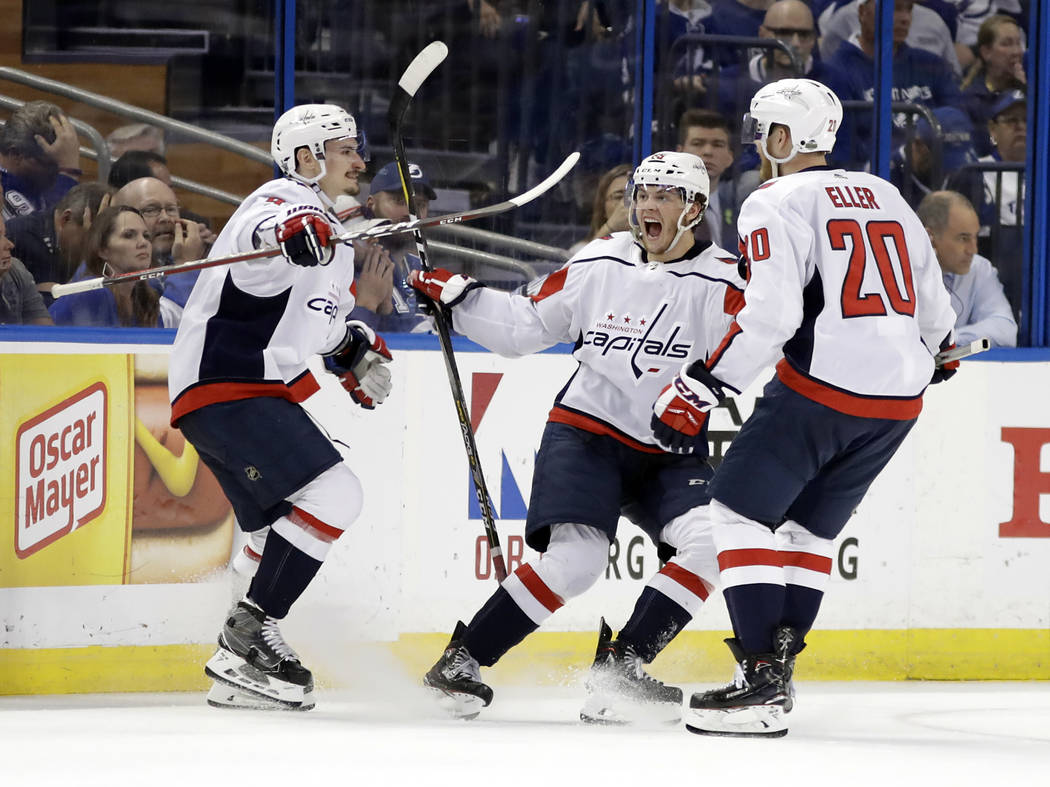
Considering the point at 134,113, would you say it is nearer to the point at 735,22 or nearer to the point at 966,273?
the point at 735,22

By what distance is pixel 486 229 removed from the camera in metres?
4.43

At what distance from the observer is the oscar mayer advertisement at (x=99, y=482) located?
12.4 ft

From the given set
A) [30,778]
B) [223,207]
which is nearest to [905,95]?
[223,207]

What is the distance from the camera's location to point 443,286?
3551 millimetres

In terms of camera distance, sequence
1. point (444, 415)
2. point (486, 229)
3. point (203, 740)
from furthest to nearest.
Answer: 1. point (486, 229)
2. point (444, 415)
3. point (203, 740)

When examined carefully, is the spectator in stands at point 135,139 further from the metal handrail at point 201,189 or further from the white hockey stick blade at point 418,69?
the white hockey stick blade at point 418,69

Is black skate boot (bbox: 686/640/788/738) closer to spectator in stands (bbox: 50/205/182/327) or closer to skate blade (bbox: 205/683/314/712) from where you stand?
skate blade (bbox: 205/683/314/712)

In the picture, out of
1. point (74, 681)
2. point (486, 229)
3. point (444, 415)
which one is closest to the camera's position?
point (74, 681)

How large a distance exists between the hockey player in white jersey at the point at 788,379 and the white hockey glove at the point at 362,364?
2.79 ft

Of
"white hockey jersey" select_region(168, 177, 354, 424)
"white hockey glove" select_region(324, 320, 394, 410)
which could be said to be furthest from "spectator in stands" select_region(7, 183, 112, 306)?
"white hockey glove" select_region(324, 320, 394, 410)

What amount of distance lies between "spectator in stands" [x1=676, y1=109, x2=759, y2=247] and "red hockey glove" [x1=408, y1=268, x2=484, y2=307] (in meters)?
1.22

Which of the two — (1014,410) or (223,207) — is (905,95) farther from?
(223,207)

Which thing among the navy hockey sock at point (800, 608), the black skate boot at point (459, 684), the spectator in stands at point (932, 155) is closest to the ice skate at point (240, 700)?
the black skate boot at point (459, 684)

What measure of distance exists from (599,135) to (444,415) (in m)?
0.96
